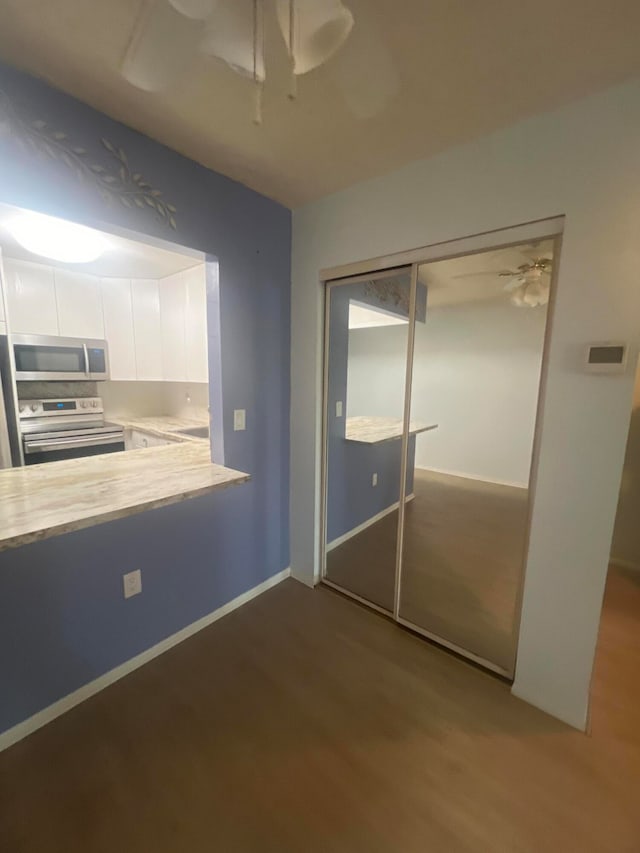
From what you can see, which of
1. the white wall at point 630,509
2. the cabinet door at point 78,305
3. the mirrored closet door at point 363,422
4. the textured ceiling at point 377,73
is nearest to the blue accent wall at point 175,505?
the textured ceiling at point 377,73

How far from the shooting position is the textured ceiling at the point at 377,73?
0.98 meters

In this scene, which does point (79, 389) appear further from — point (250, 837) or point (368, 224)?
point (250, 837)

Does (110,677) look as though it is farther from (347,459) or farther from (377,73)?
(377,73)

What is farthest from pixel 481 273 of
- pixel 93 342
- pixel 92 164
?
pixel 93 342

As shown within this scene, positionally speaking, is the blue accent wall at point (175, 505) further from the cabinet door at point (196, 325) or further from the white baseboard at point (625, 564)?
the white baseboard at point (625, 564)

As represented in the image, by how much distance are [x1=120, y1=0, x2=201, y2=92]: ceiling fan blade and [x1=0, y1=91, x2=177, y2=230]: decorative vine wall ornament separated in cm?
34

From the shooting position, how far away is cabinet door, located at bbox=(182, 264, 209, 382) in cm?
285

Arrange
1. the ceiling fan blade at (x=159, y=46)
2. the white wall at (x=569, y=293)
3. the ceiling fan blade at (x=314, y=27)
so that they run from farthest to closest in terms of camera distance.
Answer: the white wall at (x=569, y=293), the ceiling fan blade at (x=159, y=46), the ceiling fan blade at (x=314, y=27)

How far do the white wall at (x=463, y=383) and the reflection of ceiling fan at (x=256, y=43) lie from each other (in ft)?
3.73

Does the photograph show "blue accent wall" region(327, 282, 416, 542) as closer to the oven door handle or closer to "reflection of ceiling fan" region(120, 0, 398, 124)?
"reflection of ceiling fan" region(120, 0, 398, 124)

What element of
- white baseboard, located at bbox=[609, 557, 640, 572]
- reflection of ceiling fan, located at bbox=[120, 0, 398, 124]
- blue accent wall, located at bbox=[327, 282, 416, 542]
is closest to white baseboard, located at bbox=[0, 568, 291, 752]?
blue accent wall, located at bbox=[327, 282, 416, 542]

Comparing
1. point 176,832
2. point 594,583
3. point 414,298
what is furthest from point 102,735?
point 414,298

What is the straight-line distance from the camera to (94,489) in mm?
1444

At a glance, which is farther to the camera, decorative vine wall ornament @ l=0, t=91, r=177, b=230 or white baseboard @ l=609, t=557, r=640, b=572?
white baseboard @ l=609, t=557, r=640, b=572
